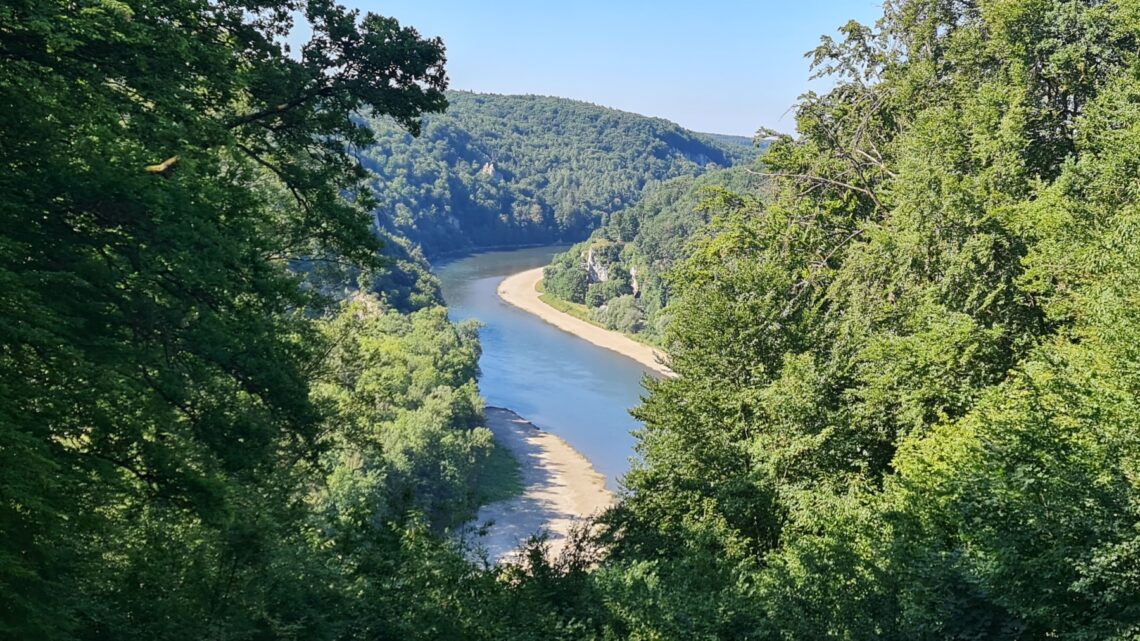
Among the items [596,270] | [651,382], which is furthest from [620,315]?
[651,382]

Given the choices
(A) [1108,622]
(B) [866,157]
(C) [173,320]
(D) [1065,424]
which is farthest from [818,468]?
(C) [173,320]

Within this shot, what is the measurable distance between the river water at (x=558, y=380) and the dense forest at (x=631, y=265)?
958 cm

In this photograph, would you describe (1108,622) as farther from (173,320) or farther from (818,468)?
(173,320)

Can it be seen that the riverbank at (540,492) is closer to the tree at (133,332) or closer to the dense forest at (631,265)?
the tree at (133,332)

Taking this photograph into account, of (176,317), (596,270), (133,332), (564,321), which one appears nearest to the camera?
(133,332)

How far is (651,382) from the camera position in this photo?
771 inches

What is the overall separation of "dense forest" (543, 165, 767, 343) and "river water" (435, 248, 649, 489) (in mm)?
9584

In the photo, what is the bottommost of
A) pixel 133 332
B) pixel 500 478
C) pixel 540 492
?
pixel 540 492

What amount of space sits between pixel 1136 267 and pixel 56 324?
39.9 ft

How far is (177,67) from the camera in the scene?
301 inches

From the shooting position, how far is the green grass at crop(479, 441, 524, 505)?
44.1 meters

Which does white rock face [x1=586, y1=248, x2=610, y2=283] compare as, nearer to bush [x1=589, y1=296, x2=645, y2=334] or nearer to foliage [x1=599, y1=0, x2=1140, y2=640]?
bush [x1=589, y1=296, x2=645, y2=334]

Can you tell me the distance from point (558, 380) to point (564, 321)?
30588mm

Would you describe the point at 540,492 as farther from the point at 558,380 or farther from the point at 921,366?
the point at 921,366
